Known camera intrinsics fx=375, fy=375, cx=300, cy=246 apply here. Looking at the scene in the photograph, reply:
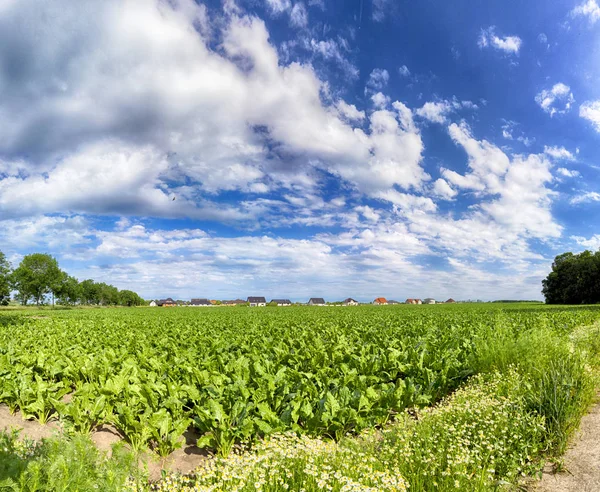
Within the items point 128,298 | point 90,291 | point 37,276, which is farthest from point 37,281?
point 128,298

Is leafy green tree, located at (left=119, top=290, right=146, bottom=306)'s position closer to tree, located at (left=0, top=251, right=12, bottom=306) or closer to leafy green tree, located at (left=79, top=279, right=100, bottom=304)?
leafy green tree, located at (left=79, top=279, right=100, bottom=304)

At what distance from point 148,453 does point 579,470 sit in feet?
21.7

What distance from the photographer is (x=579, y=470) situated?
527 cm

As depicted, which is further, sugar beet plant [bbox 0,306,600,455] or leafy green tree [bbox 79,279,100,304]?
leafy green tree [bbox 79,279,100,304]

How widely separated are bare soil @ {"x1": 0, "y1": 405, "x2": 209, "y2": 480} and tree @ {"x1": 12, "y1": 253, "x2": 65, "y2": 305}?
358ft

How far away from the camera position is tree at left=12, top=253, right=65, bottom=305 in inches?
3836

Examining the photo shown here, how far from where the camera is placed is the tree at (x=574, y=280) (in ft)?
273

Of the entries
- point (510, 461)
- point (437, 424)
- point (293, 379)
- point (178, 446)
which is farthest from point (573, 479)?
point (178, 446)

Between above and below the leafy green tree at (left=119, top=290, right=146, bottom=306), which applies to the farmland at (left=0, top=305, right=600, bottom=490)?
above

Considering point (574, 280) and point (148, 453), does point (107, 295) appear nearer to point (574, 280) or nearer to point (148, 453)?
point (574, 280)

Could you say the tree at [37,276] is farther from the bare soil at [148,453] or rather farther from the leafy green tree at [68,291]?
the bare soil at [148,453]

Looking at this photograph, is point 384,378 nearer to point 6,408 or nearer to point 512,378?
point 512,378

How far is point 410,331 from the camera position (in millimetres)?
18719

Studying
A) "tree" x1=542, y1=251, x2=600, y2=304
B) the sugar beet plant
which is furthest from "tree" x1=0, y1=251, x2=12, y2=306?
"tree" x1=542, y1=251, x2=600, y2=304
